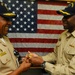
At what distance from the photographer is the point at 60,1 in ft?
9.96

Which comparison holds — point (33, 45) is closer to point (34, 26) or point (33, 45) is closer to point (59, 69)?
point (34, 26)

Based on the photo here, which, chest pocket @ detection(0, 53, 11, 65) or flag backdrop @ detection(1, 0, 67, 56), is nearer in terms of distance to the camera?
chest pocket @ detection(0, 53, 11, 65)

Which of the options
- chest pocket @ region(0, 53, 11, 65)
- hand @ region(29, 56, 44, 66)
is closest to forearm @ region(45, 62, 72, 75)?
hand @ region(29, 56, 44, 66)

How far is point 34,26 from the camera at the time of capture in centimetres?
299

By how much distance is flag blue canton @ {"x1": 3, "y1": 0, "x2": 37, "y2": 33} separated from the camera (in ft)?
9.57

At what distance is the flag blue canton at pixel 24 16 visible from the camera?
9.57 ft

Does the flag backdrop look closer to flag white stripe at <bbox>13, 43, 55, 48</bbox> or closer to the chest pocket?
flag white stripe at <bbox>13, 43, 55, 48</bbox>

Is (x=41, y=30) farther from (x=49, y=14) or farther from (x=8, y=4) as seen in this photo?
(x=8, y=4)

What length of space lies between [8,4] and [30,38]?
0.53 m

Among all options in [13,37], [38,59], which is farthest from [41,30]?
[38,59]

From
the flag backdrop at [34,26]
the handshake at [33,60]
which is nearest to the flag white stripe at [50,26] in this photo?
the flag backdrop at [34,26]

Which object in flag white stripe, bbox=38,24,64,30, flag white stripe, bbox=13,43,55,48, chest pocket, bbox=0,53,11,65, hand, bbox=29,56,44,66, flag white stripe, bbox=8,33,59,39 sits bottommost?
flag white stripe, bbox=13,43,55,48

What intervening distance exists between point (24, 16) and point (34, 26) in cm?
19

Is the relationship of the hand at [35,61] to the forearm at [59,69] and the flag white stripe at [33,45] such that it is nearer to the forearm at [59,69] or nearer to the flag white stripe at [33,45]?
the forearm at [59,69]
